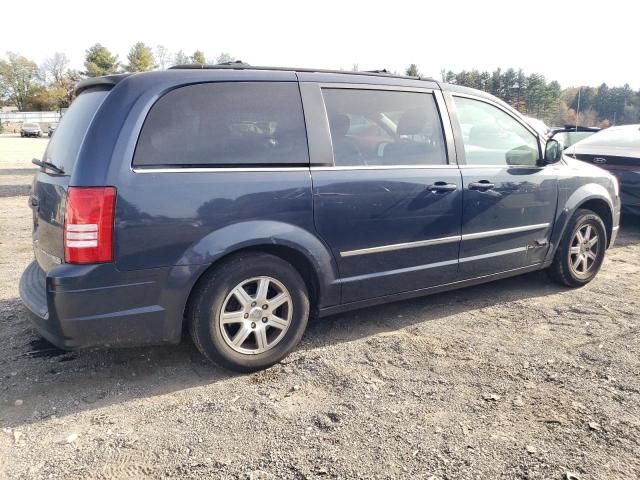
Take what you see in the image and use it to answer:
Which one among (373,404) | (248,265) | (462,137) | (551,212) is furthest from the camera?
(551,212)

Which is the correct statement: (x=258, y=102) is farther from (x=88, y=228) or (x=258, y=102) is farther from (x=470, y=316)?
(x=470, y=316)

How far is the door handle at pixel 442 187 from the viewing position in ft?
12.8

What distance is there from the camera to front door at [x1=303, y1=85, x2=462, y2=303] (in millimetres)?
3533

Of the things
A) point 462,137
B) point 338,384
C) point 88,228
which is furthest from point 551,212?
point 88,228

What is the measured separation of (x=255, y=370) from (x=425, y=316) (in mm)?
1605

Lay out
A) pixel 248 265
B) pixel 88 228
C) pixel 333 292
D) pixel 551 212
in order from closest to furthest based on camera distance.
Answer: pixel 88 228
pixel 248 265
pixel 333 292
pixel 551 212

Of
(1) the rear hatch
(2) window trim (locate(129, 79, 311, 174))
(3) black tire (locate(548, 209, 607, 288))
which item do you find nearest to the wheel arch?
(2) window trim (locate(129, 79, 311, 174))

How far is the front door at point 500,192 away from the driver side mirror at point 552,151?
→ 0.07 m

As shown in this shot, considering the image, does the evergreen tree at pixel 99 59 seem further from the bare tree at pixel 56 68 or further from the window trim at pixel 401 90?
the window trim at pixel 401 90

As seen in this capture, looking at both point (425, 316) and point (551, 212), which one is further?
point (551, 212)

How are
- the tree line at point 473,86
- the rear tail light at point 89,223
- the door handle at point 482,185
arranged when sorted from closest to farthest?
the rear tail light at point 89,223, the door handle at point 482,185, the tree line at point 473,86

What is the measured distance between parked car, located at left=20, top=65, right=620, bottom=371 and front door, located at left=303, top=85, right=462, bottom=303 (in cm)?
1

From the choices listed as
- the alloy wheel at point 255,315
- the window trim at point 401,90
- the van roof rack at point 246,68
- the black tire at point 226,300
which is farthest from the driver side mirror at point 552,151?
the alloy wheel at point 255,315

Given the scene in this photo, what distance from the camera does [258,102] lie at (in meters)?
3.31
